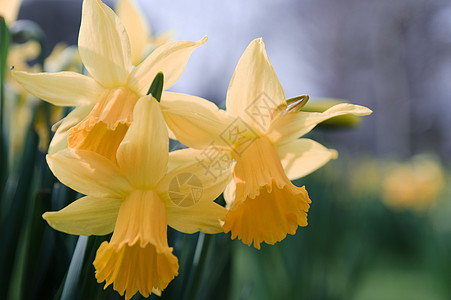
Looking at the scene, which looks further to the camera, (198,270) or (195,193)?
(198,270)

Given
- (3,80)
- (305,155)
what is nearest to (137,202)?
(305,155)

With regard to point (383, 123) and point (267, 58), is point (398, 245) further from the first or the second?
point (383, 123)

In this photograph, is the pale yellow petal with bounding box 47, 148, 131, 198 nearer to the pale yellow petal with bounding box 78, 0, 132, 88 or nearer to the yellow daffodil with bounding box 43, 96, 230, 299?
the yellow daffodil with bounding box 43, 96, 230, 299

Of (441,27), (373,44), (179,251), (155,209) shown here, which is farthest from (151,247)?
(441,27)

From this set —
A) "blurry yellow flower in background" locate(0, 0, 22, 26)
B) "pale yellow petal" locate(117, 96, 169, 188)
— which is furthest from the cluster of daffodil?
"blurry yellow flower in background" locate(0, 0, 22, 26)

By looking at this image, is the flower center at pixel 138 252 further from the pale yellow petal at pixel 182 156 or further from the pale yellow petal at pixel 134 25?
the pale yellow petal at pixel 134 25

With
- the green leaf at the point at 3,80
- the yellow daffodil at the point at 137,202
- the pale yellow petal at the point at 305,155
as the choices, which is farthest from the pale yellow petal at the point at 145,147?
the green leaf at the point at 3,80

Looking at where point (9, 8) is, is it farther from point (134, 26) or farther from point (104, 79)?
point (104, 79)
